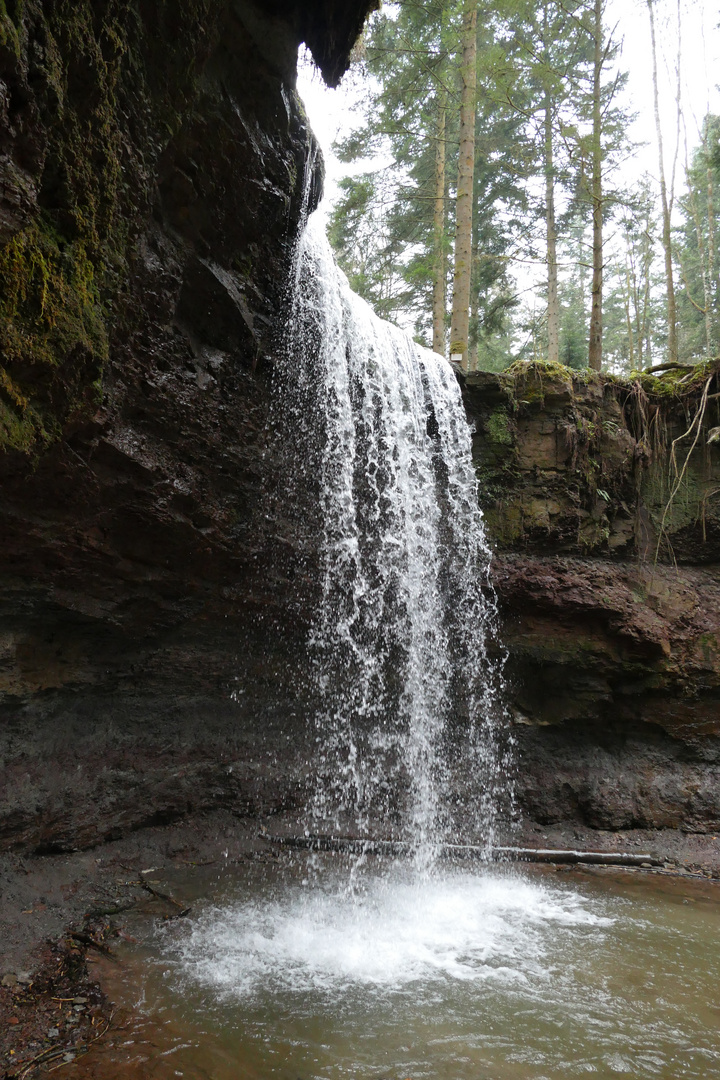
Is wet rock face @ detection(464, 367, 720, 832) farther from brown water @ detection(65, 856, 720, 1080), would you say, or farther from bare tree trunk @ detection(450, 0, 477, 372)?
bare tree trunk @ detection(450, 0, 477, 372)

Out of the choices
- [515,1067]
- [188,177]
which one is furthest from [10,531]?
[515,1067]

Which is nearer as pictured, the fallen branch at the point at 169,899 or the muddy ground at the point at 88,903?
the muddy ground at the point at 88,903

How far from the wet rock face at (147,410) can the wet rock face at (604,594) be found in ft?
8.83

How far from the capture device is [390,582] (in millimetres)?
6281

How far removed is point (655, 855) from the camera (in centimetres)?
611

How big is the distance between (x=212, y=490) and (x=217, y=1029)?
3.79 meters

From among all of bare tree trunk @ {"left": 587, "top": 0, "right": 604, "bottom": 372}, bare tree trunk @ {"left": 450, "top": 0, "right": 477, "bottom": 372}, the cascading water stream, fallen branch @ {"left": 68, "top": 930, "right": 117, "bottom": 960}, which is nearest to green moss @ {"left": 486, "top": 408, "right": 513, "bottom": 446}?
the cascading water stream

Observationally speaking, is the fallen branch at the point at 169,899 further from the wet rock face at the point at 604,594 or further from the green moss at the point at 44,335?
the wet rock face at the point at 604,594

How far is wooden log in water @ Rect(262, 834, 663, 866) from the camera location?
580 centimetres

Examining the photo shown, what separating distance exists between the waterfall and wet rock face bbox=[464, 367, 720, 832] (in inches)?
15.4

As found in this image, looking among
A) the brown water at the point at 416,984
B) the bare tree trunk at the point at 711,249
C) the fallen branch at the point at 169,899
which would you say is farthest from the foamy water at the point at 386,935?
the bare tree trunk at the point at 711,249

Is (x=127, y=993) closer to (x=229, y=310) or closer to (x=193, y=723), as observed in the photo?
(x=193, y=723)

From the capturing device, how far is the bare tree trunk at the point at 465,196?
8883 mm

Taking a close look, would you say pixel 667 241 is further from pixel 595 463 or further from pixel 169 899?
pixel 169 899
